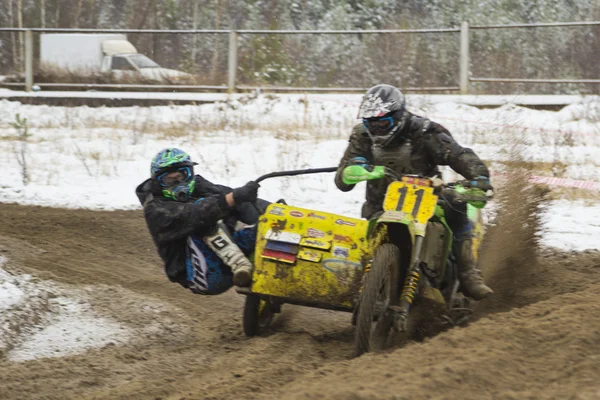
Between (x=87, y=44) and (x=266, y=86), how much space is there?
7044mm

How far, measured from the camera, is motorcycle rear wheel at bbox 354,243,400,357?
17.3 feet

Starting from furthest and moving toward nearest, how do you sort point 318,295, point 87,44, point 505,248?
1. point 87,44
2. point 505,248
3. point 318,295

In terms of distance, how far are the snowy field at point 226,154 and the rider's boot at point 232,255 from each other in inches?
45.8

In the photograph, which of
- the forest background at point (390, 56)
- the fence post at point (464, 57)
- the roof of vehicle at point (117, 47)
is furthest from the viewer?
the roof of vehicle at point (117, 47)

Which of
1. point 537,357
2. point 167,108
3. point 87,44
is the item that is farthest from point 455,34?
point 537,357

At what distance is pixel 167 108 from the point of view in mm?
21109

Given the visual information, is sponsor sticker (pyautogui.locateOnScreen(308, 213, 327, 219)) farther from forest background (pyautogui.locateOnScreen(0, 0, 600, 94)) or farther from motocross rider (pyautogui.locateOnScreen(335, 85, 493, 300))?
forest background (pyautogui.locateOnScreen(0, 0, 600, 94))

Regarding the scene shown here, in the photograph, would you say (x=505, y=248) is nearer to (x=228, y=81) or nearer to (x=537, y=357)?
(x=537, y=357)

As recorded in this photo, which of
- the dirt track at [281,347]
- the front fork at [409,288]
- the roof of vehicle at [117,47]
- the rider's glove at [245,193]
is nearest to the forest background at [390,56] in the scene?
the roof of vehicle at [117,47]

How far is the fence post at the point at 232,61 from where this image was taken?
820 inches

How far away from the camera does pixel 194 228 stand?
6395 millimetres

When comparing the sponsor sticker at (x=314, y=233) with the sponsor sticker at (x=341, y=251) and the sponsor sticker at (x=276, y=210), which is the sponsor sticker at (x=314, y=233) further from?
the sponsor sticker at (x=276, y=210)

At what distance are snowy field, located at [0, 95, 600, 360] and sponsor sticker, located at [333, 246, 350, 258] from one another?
1938 mm

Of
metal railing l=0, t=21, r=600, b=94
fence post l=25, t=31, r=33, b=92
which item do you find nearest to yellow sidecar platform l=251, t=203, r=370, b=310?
metal railing l=0, t=21, r=600, b=94
